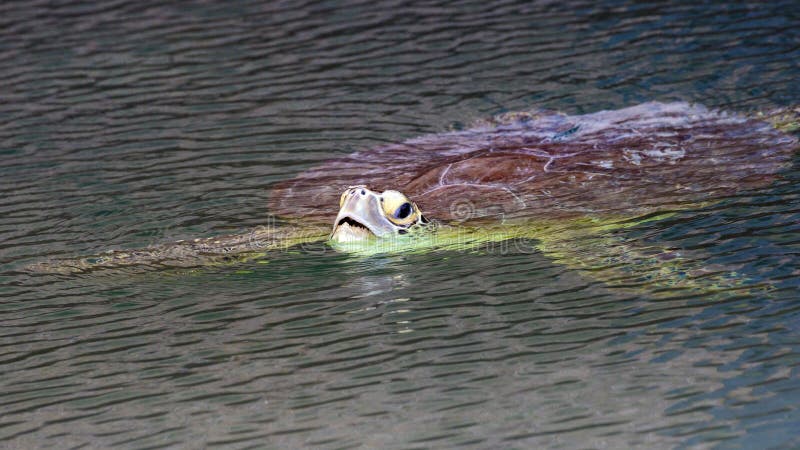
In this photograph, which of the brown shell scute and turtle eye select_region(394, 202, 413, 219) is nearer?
turtle eye select_region(394, 202, 413, 219)

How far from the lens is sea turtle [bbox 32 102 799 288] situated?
5770 mm

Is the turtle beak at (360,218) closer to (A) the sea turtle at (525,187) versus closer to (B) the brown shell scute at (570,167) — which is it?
(A) the sea turtle at (525,187)

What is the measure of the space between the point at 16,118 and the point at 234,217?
324 cm

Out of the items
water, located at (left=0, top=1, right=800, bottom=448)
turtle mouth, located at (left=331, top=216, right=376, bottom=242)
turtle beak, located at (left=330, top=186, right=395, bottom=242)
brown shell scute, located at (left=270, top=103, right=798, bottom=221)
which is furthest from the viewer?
brown shell scute, located at (left=270, top=103, right=798, bottom=221)

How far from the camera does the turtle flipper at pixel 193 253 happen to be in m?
5.71

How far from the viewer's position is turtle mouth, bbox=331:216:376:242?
5738 mm

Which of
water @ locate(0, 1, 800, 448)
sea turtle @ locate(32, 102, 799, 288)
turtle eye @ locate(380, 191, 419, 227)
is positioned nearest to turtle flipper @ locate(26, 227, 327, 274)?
sea turtle @ locate(32, 102, 799, 288)

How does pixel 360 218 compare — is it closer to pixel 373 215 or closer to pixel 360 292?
pixel 373 215

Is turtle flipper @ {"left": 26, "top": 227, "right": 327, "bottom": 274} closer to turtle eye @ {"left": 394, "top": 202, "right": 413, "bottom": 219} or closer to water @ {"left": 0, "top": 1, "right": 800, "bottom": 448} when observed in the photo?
water @ {"left": 0, "top": 1, "right": 800, "bottom": 448}

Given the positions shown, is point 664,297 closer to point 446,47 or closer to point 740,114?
point 740,114

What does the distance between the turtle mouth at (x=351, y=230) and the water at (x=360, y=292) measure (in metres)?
0.12

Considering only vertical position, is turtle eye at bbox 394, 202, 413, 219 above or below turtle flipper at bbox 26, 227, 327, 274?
above

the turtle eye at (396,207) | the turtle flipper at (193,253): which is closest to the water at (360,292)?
the turtle flipper at (193,253)

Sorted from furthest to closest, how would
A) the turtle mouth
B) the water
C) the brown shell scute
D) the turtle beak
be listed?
the brown shell scute → the turtle mouth → the turtle beak → the water
